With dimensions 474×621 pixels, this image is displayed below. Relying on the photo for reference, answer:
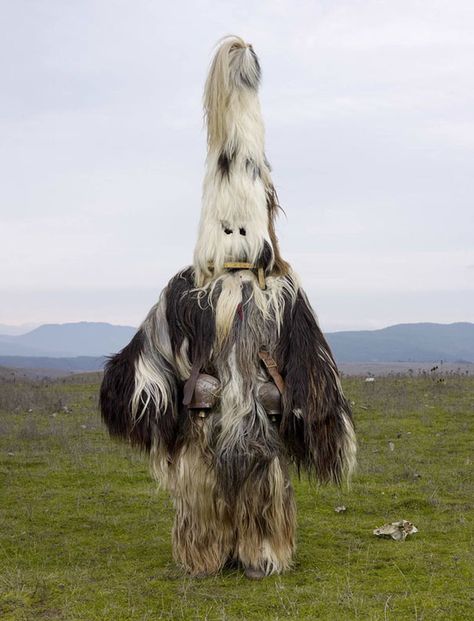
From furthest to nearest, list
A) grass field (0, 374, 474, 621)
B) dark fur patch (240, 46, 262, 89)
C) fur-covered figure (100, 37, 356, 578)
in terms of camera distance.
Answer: dark fur patch (240, 46, 262, 89), fur-covered figure (100, 37, 356, 578), grass field (0, 374, 474, 621)

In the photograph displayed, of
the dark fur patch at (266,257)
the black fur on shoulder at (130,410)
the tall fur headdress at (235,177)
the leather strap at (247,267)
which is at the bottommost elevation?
the black fur on shoulder at (130,410)

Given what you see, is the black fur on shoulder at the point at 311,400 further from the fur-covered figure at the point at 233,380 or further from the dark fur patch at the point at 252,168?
the dark fur patch at the point at 252,168

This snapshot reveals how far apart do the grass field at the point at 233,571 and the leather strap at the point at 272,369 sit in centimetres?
133

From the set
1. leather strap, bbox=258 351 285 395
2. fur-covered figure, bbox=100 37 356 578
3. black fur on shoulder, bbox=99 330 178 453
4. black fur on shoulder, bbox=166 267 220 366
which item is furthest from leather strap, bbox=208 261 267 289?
black fur on shoulder, bbox=99 330 178 453

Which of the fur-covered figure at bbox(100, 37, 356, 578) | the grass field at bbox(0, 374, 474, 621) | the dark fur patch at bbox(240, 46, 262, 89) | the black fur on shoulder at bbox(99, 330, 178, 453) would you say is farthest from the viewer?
the dark fur patch at bbox(240, 46, 262, 89)

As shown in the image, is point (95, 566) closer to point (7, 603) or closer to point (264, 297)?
point (7, 603)

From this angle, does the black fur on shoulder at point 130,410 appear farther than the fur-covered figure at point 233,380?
Yes

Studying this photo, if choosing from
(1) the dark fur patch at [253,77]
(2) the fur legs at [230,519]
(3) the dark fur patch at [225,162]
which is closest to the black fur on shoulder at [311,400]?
(2) the fur legs at [230,519]

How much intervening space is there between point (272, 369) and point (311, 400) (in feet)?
1.13

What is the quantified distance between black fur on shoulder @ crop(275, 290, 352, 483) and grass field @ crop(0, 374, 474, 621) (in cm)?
81

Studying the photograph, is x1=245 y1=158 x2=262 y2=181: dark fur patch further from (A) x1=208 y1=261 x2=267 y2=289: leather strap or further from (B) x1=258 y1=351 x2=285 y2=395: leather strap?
(B) x1=258 y1=351 x2=285 y2=395: leather strap

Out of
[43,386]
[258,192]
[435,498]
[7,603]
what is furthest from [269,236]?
[43,386]

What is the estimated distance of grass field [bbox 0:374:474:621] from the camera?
5.20 meters

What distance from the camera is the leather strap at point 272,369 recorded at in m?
5.84
